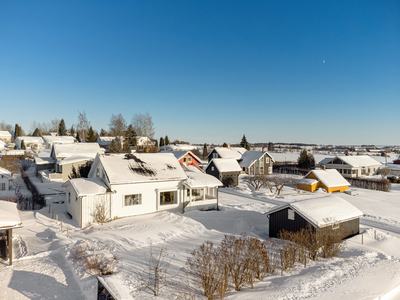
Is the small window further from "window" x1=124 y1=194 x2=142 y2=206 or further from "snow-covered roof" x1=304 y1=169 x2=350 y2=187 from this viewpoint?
"snow-covered roof" x1=304 y1=169 x2=350 y2=187

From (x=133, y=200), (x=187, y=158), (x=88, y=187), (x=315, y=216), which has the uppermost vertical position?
(x=187, y=158)

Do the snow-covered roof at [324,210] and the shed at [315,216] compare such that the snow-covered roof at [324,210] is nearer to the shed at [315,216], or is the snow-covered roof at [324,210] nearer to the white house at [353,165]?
the shed at [315,216]

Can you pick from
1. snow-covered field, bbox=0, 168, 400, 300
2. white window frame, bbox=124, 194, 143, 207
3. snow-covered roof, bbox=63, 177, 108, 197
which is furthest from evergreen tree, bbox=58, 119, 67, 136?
white window frame, bbox=124, 194, 143, 207

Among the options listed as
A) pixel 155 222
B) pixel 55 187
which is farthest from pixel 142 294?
pixel 55 187

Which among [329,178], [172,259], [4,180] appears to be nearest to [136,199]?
[172,259]

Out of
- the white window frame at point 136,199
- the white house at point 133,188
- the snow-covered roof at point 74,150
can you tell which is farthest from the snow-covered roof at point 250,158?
the white window frame at point 136,199

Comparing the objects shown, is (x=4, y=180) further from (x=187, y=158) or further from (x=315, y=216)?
(x=315, y=216)

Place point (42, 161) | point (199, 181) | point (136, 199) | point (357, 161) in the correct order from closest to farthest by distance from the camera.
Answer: point (136, 199), point (199, 181), point (42, 161), point (357, 161)

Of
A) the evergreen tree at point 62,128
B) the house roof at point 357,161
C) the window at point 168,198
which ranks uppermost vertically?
the evergreen tree at point 62,128

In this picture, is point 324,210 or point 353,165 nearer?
point 324,210
